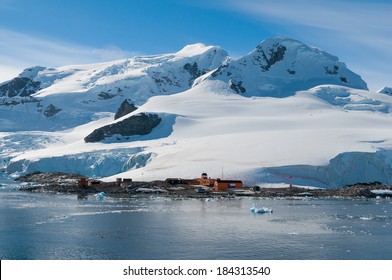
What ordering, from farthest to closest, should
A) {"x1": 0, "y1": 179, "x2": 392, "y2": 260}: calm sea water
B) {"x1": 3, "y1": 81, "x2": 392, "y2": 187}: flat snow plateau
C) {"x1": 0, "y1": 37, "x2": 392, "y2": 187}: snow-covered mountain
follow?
1. {"x1": 0, "y1": 37, "x2": 392, "y2": 187}: snow-covered mountain
2. {"x1": 3, "y1": 81, "x2": 392, "y2": 187}: flat snow plateau
3. {"x1": 0, "y1": 179, "x2": 392, "y2": 260}: calm sea water

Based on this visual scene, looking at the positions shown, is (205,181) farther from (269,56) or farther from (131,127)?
(269,56)

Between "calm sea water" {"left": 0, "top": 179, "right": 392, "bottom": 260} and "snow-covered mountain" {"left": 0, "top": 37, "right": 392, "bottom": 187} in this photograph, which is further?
"snow-covered mountain" {"left": 0, "top": 37, "right": 392, "bottom": 187}

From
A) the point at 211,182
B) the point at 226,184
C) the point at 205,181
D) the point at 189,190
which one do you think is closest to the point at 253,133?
the point at 205,181

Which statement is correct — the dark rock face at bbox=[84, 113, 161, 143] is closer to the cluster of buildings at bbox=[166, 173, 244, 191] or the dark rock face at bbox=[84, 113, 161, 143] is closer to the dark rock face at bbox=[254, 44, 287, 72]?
the cluster of buildings at bbox=[166, 173, 244, 191]

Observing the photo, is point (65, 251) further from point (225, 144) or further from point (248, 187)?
point (225, 144)

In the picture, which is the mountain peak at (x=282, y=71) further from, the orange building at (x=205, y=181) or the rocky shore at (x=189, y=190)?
the rocky shore at (x=189, y=190)

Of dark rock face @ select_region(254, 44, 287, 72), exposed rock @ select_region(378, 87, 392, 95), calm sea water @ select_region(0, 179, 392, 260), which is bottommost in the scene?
calm sea water @ select_region(0, 179, 392, 260)

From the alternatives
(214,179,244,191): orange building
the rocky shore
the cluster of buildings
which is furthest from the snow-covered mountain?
the rocky shore
